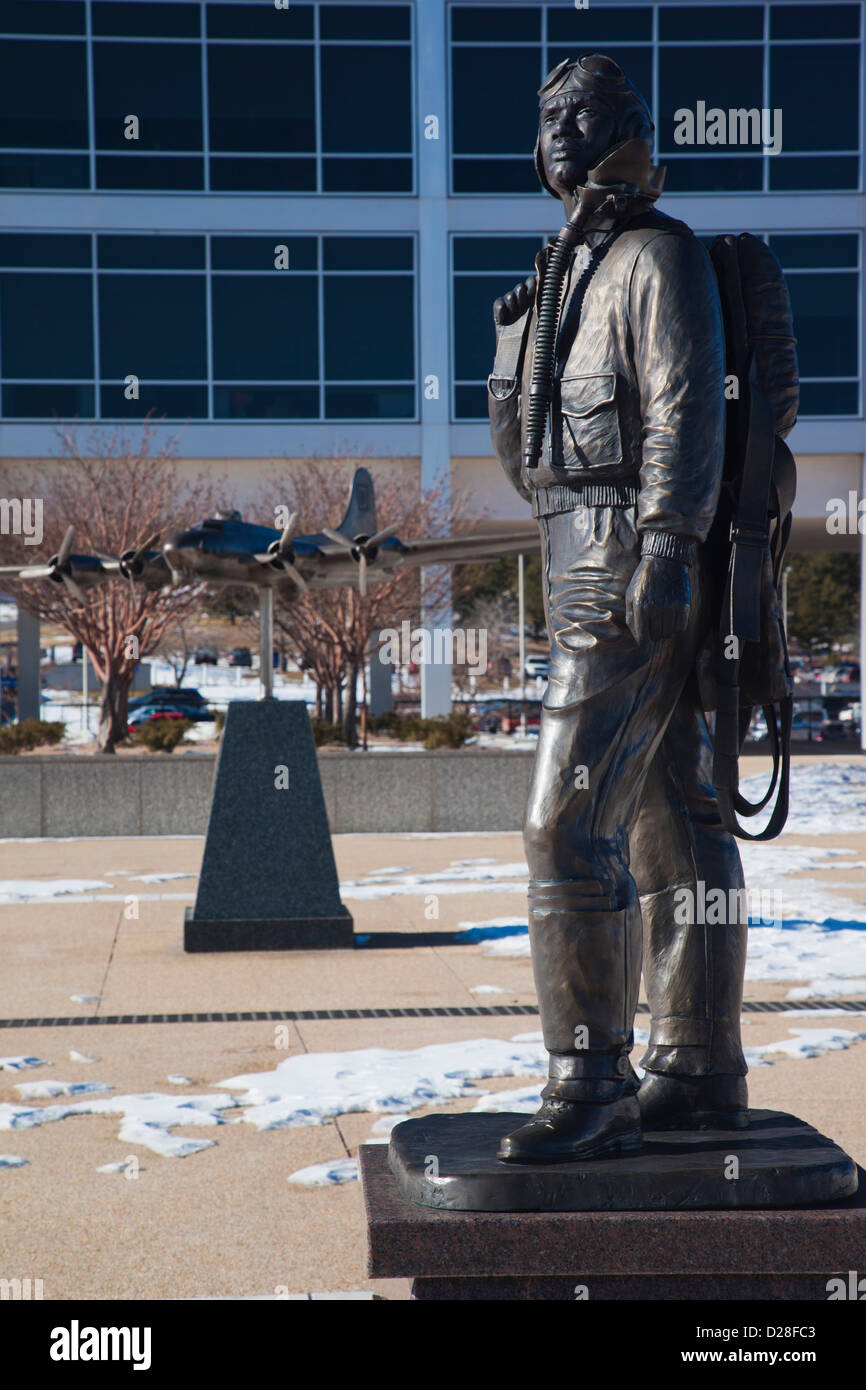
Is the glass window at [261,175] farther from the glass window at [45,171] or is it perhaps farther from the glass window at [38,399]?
the glass window at [38,399]

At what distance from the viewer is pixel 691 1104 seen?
12.3 ft

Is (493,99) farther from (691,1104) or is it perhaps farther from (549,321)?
(691,1104)

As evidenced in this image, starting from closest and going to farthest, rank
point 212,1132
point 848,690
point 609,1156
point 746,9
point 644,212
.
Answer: point 609,1156
point 644,212
point 212,1132
point 746,9
point 848,690

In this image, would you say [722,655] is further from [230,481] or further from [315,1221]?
[230,481]

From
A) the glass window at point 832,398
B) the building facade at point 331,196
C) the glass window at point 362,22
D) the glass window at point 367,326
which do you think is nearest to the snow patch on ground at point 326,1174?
the building facade at point 331,196

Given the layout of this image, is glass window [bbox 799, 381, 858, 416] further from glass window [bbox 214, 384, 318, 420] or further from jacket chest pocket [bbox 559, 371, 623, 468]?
jacket chest pocket [bbox 559, 371, 623, 468]

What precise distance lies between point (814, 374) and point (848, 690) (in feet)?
104

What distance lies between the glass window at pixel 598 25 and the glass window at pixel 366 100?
114 inches

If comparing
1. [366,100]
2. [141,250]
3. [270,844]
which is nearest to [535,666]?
[366,100]

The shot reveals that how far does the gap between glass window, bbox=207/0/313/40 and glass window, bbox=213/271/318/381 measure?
422 centimetres

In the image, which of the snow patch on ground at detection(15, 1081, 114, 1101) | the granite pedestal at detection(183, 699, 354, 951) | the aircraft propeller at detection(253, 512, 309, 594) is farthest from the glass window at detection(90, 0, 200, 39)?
the snow patch on ground at detection(15, 1081, 114, 1101)

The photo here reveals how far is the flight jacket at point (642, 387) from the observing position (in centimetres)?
339

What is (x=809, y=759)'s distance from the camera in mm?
26766

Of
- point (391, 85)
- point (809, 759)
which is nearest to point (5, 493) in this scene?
point (391, 85)
